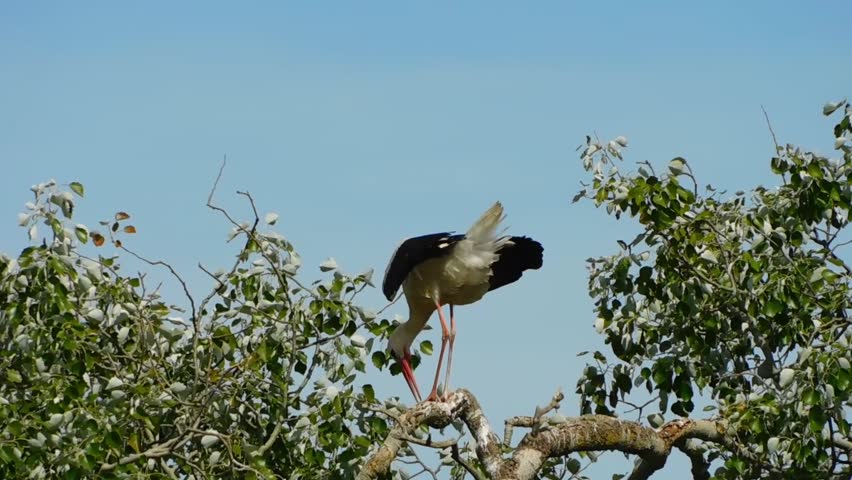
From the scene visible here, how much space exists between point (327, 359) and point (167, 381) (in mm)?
836

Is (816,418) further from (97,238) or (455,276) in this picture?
(97,238)

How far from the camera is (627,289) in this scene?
7.64 metres

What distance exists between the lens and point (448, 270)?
913 cm

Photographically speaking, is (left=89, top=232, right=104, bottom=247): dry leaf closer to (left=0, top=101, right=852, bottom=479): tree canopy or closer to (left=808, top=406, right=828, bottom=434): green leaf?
(left=0, top=101, right=852, bottom=479): tree canopy

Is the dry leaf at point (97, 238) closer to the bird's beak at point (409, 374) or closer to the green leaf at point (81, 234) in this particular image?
the green leaf at point (81, 234)

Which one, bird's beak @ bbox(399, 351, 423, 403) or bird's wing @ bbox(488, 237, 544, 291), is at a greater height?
bird's wing @ bbox(488, 237, 544, 291)

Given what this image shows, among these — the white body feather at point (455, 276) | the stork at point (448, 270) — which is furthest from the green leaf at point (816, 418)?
the white body feather at point (455, 276)

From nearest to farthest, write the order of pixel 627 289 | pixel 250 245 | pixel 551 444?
pixel 551 444 < pixel 250 245 < pixel 627 289

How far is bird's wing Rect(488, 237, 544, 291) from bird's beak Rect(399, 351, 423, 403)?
777 millimetres

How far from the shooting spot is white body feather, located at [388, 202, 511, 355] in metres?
8.91

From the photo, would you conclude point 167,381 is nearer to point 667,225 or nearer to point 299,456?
point 299,456

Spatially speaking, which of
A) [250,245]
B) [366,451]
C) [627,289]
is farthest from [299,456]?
[627,289]

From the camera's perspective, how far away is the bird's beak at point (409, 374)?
9.15 metres

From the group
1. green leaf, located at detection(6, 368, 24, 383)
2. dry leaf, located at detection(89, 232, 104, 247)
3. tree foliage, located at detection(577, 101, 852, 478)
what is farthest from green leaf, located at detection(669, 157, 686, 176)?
green leaf, located at detection(6, 368, 24, 383)
